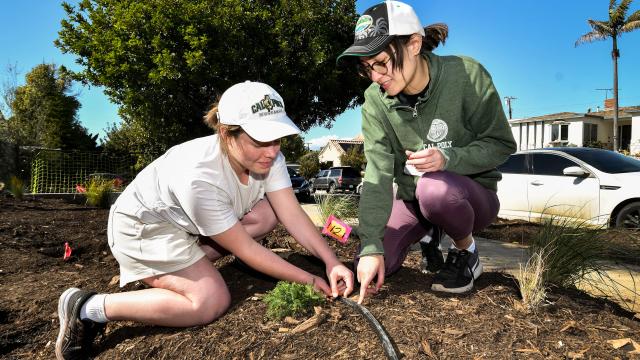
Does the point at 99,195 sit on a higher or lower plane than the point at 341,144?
lower

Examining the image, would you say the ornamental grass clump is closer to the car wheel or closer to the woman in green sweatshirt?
the woman in green sweatshirt

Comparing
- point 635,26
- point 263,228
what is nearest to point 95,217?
point 263,228

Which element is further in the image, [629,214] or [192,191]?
[629,214]

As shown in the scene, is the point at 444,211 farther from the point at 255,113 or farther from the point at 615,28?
the point at 615,28

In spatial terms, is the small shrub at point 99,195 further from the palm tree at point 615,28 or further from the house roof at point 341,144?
the house roof at point 341,144

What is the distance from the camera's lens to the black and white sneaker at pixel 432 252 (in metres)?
2.90

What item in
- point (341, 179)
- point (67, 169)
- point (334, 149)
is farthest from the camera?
point (334, 149)

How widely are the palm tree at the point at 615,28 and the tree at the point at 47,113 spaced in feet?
114

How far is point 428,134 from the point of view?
2471 millimetres

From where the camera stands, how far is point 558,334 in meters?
1.93

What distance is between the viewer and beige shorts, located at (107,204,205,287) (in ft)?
7.55


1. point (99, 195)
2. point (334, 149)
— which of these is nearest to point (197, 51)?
point (99, 195)

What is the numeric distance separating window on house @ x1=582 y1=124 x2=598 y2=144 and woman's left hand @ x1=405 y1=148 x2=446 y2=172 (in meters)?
36.6

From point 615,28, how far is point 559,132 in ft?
29.0
